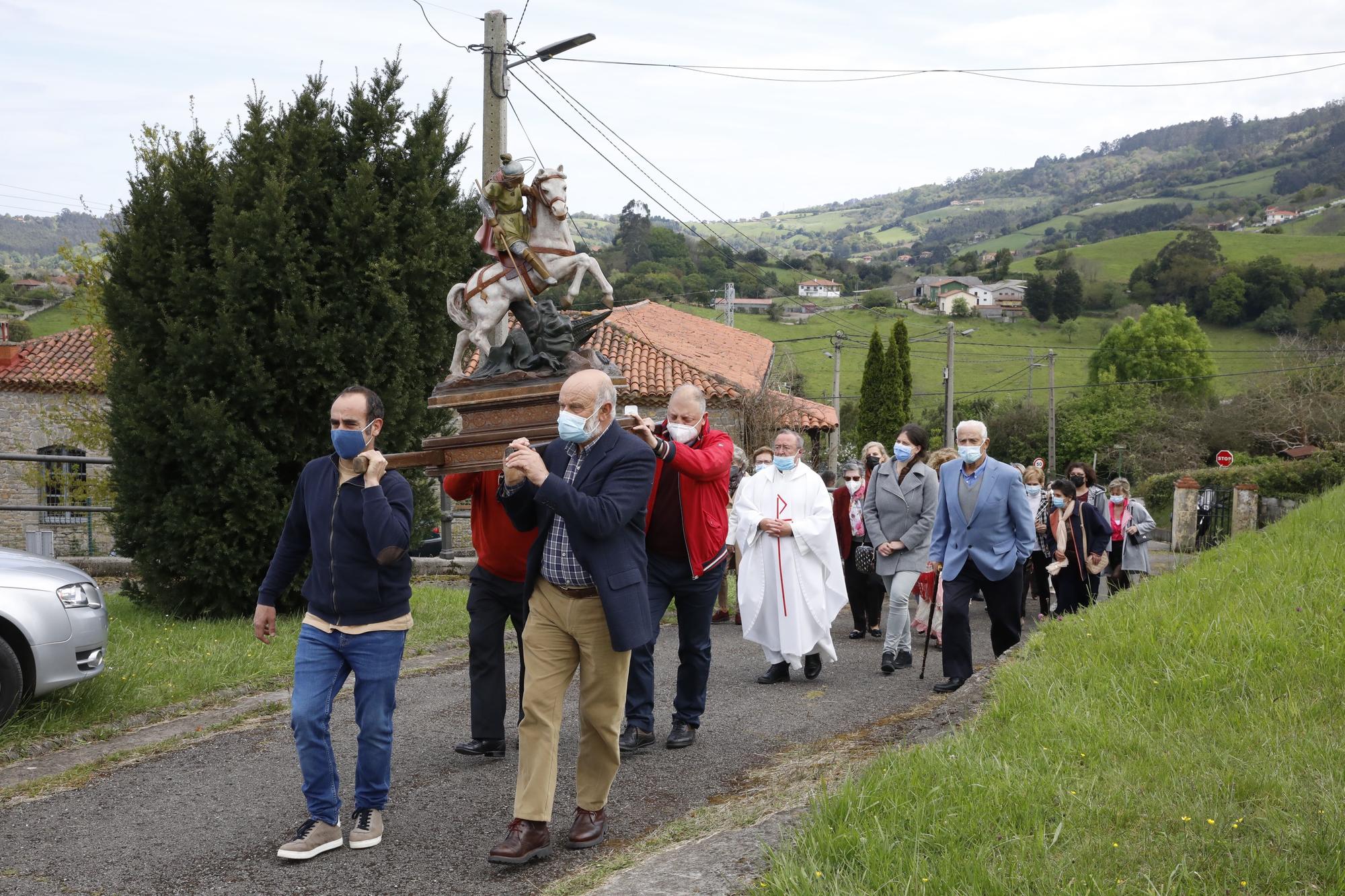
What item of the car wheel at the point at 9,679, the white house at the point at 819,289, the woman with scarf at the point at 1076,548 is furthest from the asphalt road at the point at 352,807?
the white house at the point at 819,289

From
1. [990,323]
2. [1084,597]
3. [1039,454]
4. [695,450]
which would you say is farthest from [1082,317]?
[695,450]

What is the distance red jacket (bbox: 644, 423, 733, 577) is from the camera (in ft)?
23.3

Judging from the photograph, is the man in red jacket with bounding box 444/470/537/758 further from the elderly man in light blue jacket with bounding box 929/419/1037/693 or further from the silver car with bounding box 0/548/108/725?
the elderly man in light blue jacket with bounding box 929/419/1037/693

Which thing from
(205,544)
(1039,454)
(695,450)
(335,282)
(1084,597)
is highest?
(335,282)

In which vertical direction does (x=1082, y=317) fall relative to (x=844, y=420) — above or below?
above

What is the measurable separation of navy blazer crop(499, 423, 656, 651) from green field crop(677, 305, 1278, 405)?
67.6 m

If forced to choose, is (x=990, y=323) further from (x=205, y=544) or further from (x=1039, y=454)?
(x=205, y=544)

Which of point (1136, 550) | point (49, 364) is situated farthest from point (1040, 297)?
point (1136, 550)

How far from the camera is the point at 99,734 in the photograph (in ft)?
24.3

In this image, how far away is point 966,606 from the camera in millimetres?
8602

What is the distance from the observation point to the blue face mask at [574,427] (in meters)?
4.85

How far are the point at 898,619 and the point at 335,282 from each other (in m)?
6.28

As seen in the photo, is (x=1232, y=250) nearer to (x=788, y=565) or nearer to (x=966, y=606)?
(x=788, y=565)

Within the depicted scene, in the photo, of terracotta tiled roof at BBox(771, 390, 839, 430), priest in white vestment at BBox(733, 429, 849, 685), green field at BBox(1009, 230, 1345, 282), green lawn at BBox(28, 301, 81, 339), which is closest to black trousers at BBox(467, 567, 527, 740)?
priest in white vestment at BBox(733, 429, 849, 685)
